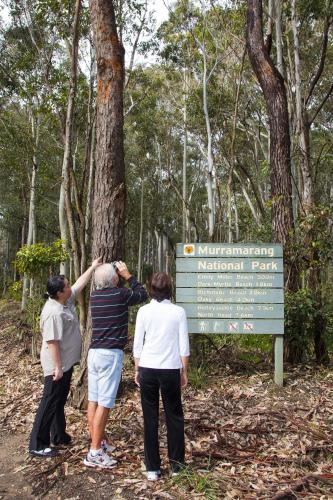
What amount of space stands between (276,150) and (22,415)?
5.14 m

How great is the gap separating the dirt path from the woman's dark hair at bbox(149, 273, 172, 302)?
1864mm

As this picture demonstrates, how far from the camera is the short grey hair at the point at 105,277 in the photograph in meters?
4.07

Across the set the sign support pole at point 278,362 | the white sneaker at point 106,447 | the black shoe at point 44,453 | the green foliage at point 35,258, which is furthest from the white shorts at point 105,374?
the green foliage at point 35,258

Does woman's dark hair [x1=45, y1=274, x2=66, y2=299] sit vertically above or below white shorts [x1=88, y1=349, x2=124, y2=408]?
above

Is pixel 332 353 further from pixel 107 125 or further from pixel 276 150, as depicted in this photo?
pixel 107 125

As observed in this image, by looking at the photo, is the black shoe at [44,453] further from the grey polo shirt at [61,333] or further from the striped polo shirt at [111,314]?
the striped polo shirt at [111,314]

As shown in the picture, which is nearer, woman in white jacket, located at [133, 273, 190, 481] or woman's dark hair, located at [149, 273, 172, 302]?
woman in white jacket, located at [133, 273, 190, 481]

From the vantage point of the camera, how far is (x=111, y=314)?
13.3 feet

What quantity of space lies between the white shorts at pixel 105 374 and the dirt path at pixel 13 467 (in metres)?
0.93

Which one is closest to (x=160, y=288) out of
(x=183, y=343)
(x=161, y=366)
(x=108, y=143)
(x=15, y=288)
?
(x=183, y=343)

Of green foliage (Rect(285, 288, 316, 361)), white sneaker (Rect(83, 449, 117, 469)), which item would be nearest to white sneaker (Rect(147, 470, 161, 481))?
white sneaker (Rect(83, 449, 117, 469))

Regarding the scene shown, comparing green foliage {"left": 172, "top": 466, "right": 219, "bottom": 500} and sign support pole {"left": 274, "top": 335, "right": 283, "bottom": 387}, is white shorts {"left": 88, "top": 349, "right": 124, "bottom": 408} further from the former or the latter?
sign support pole {"left": 274, "top": 335, "right": 283, "bottom": 387}

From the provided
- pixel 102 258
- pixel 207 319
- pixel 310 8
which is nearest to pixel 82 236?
pixel 102 258

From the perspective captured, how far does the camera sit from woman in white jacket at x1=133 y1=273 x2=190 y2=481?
373cm
